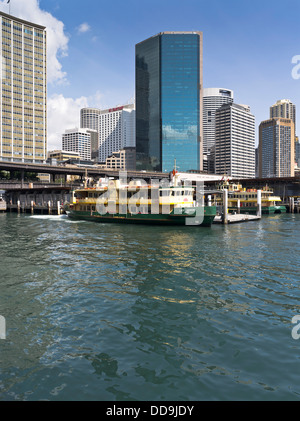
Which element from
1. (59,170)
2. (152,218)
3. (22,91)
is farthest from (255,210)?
(22,91)

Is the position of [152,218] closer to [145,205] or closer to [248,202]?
[145,205]

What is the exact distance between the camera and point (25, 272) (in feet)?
61.5

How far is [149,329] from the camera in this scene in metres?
10.9

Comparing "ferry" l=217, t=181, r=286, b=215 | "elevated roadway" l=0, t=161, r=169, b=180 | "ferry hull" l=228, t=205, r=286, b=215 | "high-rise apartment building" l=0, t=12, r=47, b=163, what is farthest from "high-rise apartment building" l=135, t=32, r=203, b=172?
"ferry hull" l=228, t=205, r=286, b=215

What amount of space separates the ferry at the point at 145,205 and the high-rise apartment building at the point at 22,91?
128 meters

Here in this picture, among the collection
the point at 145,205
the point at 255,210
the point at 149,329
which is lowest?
the point at 149,329

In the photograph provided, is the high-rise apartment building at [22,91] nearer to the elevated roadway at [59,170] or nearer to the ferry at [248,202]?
the elevated roadway at [59,170]

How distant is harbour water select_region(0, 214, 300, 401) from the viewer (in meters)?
7.71

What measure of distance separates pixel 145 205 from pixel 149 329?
37254 millimetres

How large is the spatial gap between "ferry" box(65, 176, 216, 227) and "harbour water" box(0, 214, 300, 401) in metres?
22.1

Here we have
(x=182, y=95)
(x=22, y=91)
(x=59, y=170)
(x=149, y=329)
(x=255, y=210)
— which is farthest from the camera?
(x=182, y=95)

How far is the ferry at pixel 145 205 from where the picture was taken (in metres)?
44.1

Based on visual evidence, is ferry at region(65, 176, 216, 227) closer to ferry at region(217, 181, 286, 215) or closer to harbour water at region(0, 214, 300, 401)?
harbour water at region(0, 214, 300, 401)

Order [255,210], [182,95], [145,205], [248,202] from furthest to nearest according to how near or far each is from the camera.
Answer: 1. [182,95]
2. [248,202]
3. [255,210]
4. [145,205]
